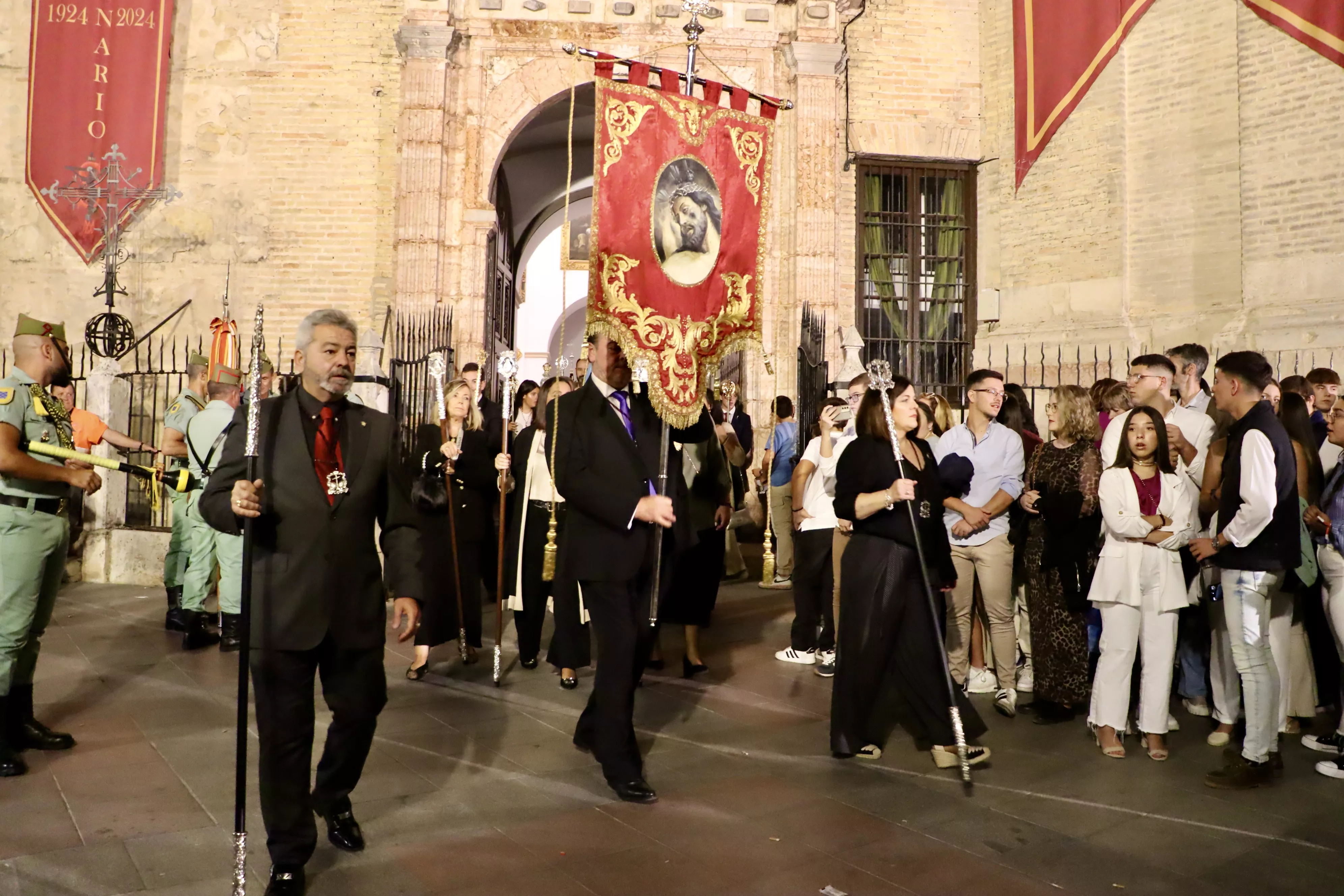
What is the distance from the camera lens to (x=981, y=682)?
680cm

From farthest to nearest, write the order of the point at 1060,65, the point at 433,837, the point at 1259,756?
1. the point at 1060,65
2. the point at 1259,756
3. the point at 433,837

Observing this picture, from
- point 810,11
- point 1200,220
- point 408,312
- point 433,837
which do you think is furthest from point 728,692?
point 810,11

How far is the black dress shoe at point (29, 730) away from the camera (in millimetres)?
5148

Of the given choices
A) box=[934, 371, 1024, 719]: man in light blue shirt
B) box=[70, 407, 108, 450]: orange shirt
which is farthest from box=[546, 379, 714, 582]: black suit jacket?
box=[70, 407, 108, 450]: orange shirt

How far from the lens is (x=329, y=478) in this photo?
3797 millimetres

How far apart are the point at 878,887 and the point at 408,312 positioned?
37.7 feet

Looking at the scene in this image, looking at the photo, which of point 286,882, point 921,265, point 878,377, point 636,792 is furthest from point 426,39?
point 286,882

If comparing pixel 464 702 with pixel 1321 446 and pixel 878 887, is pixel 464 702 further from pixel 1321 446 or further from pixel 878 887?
pixel 1321 446

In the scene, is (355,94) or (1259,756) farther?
(355,94)

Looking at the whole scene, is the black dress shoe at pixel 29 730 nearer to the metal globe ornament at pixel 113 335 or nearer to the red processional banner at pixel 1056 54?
the metal globe ornament at pixel 113 335

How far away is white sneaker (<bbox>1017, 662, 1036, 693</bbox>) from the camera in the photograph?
22.5ft

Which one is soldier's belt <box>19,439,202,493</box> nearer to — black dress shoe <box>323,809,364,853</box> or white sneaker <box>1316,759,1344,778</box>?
black dress shoe <box>323,809,364,853</box>

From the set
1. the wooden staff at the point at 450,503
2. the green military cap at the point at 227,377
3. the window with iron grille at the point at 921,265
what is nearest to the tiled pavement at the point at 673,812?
the wooden staff at the point at 450,503

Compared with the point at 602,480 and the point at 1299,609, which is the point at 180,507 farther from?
the point at 1299,609
